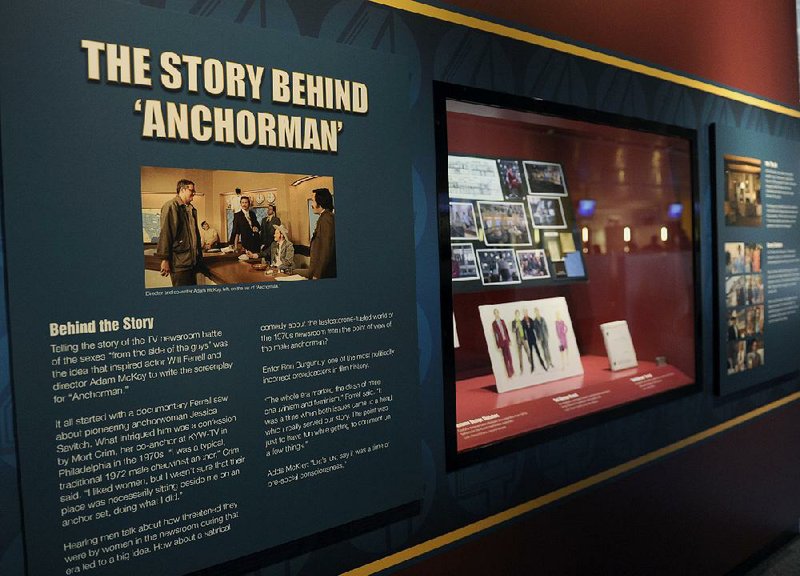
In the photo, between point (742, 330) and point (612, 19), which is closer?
point (612, 19)

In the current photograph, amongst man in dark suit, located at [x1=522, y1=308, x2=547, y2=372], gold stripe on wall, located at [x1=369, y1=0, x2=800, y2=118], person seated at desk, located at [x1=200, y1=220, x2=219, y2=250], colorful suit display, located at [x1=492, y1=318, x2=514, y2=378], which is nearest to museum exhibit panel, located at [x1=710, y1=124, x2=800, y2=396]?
gold stripe on wall, located at [x1=369, y1=0, x2=800, y2=118]

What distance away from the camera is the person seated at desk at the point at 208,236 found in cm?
160

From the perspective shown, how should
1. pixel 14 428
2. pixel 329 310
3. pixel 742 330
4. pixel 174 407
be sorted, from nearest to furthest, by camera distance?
pixel 14 428, pixel 174 407, pixel 329 310, pixel 742 330

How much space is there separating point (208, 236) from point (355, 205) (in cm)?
42

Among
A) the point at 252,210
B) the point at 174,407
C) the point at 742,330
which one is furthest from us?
→ the point at 742,330

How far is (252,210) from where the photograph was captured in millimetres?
1677

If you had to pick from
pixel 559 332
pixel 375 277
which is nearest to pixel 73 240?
pixel 375 277

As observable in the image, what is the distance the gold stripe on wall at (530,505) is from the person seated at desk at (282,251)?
85 centimetres

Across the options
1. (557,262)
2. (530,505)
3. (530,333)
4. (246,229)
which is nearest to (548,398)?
(530,333)

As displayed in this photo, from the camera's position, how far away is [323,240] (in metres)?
1.80

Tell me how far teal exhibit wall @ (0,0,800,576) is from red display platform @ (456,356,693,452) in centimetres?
9

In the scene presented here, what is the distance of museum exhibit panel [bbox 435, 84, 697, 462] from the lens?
2.38 metres

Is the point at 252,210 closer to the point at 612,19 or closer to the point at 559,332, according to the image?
the point at 559,332

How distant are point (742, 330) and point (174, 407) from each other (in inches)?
115
